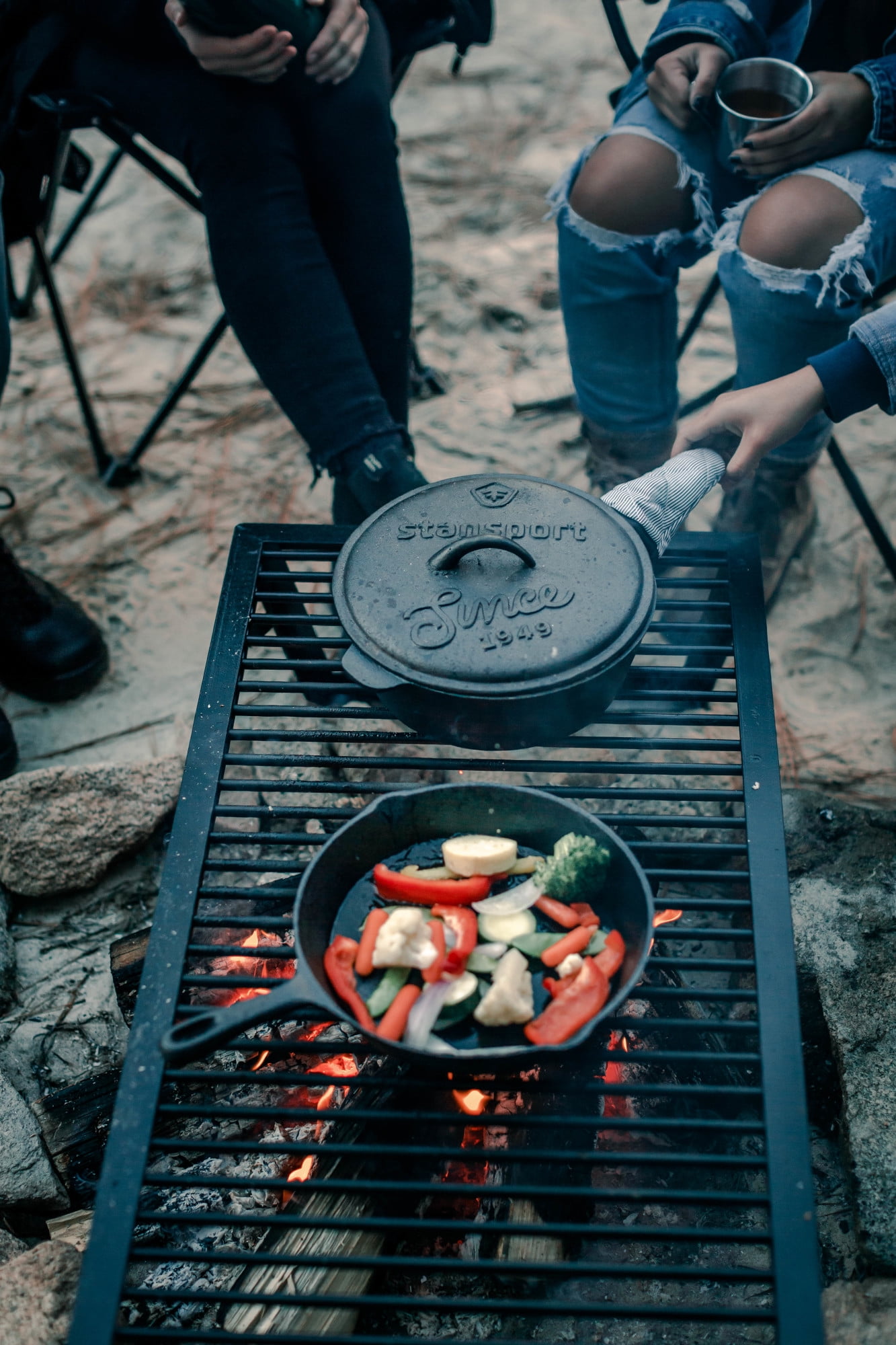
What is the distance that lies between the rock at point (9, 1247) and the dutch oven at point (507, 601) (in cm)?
114

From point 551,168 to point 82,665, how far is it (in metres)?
3.73

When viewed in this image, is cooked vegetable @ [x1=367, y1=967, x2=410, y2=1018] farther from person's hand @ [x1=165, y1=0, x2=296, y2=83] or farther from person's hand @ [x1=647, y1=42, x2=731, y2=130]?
person's hand @ [x1=647, y1=42, x2=731, y2=130]

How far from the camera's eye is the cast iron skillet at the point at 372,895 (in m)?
1.32

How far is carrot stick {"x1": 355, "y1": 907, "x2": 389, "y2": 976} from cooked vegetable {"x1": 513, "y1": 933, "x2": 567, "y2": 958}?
22cm

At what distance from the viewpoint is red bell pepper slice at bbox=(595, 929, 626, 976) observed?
149 cm

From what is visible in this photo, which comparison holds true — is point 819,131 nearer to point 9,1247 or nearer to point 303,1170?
point 303,1170

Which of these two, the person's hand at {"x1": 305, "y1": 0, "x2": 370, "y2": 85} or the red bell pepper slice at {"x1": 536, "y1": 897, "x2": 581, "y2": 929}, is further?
the person's hand at {"x1": 305, "y1": 0, "x2": 370, "y2": 85}

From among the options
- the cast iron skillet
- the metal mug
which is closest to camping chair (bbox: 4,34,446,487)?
the metal mug

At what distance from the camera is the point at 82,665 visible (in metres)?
2.90

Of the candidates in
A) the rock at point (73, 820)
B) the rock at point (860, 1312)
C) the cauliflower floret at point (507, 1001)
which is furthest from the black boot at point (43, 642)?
the rock at point (860, 1312)

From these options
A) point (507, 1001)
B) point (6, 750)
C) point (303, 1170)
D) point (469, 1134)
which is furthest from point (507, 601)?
point (6, 750)

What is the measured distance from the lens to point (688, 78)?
235cm

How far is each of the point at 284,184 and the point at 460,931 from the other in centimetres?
186

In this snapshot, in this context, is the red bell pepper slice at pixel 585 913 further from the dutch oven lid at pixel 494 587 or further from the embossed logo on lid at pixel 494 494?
the embossed logo on lid at pixel 494 494
